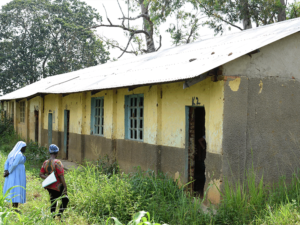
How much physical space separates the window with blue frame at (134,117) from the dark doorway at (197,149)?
146 centimetres

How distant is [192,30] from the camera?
779 inches

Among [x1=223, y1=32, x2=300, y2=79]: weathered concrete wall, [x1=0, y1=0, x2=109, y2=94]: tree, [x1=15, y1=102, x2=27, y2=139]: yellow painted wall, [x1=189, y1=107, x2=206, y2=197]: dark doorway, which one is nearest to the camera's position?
[x1=223, y1=32, x2=300, y2=79]: weathered concrete wall

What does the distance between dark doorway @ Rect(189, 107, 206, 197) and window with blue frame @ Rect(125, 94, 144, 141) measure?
4.79 feet

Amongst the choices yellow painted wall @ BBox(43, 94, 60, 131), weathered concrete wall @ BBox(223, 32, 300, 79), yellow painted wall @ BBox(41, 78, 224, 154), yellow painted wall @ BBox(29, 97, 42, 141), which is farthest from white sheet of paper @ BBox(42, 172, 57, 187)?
yellow painted wall @ BBox(29, 97, 42, 141)

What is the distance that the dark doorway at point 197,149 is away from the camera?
6863 millimetres

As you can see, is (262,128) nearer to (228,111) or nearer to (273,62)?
(228,111)

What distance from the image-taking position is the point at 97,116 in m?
10.4

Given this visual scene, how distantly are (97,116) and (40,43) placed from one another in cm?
2193

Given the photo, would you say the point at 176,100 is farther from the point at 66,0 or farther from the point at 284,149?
the point at 66,0

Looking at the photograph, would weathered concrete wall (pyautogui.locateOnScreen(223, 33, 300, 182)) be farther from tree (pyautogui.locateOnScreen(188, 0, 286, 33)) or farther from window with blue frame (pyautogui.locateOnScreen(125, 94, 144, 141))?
tree (pyautogui.locateOnScreen(188, 0, 286, 33))

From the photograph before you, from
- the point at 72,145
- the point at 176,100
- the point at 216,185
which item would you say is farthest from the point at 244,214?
the point at 72,145

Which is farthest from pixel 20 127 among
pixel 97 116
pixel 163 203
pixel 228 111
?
pixel 228 111

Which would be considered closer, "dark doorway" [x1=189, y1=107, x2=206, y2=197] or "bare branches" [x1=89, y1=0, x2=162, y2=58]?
"dark doorway" [x1=189, y1=107, x2=206, y2=197]

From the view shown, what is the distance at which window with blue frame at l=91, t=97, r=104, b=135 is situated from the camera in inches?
401
